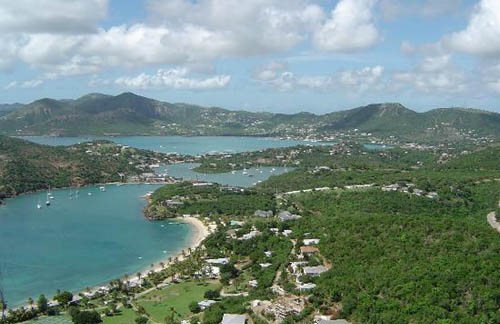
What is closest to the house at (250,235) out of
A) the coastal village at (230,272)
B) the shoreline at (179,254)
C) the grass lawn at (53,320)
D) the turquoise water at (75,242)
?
the coastal village at (230,272)

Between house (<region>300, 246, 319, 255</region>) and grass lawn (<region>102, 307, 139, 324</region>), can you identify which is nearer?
grass lawn (<region>102, 307, 139, 324</region>)

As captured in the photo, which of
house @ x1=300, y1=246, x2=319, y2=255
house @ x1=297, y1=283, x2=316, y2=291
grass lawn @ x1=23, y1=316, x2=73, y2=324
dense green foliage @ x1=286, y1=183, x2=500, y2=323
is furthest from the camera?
house @ x1=300, y1=246, x2=319, y2=255

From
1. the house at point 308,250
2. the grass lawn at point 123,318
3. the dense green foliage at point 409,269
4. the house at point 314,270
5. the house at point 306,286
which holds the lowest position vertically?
the grass lawn at point 123,318

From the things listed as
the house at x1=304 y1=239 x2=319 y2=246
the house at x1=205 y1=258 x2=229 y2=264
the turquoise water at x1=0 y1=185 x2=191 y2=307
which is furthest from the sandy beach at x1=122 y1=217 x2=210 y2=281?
the house at x1=304 y1=239 x2=319 y2=246

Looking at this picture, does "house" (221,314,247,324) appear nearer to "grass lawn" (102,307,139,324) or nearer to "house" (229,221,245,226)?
"grass lawn" (102,307,139,324)

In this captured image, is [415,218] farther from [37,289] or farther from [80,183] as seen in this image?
[80,183]

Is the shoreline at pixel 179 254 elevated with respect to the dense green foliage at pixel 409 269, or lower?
lower

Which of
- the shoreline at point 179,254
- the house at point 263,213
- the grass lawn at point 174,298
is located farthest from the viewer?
the house at point 263,213

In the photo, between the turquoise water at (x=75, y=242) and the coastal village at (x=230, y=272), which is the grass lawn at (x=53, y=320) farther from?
the turquoise water at (x=75, y=242)
